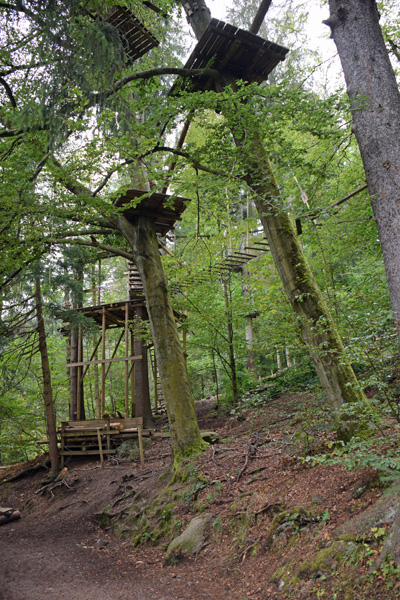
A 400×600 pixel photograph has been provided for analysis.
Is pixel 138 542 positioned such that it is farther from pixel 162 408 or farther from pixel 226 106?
pixel 162 408

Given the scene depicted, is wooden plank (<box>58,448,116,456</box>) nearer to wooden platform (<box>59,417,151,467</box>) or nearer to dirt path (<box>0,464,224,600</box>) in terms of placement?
wooden platform (<box>59,417,151,467</box>)

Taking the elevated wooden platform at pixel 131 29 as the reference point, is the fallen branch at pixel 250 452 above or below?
below

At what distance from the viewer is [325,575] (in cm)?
310

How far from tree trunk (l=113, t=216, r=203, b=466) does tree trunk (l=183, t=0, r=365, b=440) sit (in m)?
Answer: 2.78

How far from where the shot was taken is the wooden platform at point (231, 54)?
6.11 m

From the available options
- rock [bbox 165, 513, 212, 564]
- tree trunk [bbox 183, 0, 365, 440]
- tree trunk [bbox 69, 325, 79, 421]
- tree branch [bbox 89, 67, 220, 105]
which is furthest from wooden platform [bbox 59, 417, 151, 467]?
tree branch [bbox 89, 67, 220, 105]

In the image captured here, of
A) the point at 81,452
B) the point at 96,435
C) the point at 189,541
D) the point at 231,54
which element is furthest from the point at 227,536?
the point at 81,452

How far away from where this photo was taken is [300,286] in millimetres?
5586

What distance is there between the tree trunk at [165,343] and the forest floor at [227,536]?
21.5 inches

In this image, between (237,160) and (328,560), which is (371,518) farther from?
(237,160)

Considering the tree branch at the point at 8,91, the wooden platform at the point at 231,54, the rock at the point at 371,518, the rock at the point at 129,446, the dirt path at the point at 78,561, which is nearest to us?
the rock at the point at 371,518

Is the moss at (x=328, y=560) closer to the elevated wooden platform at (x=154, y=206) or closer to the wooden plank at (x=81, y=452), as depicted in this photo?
the elevated wooden platform at (x=154, y=206)

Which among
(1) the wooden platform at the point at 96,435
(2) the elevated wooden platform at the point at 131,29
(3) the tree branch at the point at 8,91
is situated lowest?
(1) the wooden platform at the point at 96,435

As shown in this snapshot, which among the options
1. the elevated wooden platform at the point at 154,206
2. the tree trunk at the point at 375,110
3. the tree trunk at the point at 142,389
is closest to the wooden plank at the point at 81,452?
the tree trunk at the point at 142,389
